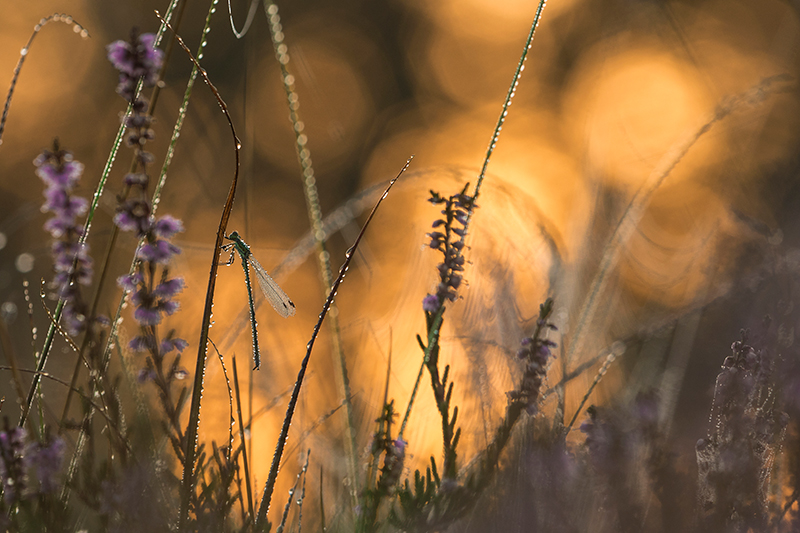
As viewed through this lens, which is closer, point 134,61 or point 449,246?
point 134,61

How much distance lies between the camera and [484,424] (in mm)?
1531

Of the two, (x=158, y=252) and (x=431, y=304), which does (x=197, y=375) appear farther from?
(x=431, y=304)

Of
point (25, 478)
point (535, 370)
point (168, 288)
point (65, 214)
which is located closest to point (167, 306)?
point (168, 288)

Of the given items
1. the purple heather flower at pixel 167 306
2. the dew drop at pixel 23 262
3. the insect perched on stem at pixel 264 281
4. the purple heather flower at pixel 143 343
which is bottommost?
the purple heather flower at pixel 143 343

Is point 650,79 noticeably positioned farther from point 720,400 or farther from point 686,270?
point 720,400

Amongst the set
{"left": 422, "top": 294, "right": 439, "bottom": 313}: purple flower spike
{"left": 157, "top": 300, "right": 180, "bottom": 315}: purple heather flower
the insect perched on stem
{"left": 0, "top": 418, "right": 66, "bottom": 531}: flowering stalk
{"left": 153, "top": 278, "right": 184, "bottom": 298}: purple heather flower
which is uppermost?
the insect perched on stem

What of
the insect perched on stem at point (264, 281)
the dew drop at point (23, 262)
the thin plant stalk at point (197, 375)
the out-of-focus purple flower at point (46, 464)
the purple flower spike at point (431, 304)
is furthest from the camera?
the dew drop at point (23, 262)

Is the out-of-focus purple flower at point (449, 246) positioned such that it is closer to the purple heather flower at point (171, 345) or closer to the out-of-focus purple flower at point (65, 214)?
the purple heather flower at point (171, 345)

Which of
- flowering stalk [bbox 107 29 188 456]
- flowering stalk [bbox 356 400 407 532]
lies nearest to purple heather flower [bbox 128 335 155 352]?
flowering stalk [bbox 107 29 188 456]

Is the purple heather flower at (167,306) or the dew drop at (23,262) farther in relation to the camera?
the dew drop at (23,262)

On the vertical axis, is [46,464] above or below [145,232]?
below

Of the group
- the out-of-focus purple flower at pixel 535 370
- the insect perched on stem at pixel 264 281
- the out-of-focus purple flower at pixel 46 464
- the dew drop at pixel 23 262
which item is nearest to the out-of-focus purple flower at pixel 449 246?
the out-of-focus purple flower at pixel 535 370

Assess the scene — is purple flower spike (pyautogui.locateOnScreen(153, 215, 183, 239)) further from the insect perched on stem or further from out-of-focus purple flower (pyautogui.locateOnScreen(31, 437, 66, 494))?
out-of-focus purple flower (pyautogui.locateOnScreen(31, 437, 66, 494))

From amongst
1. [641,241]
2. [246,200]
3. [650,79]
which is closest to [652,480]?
[246,200]
